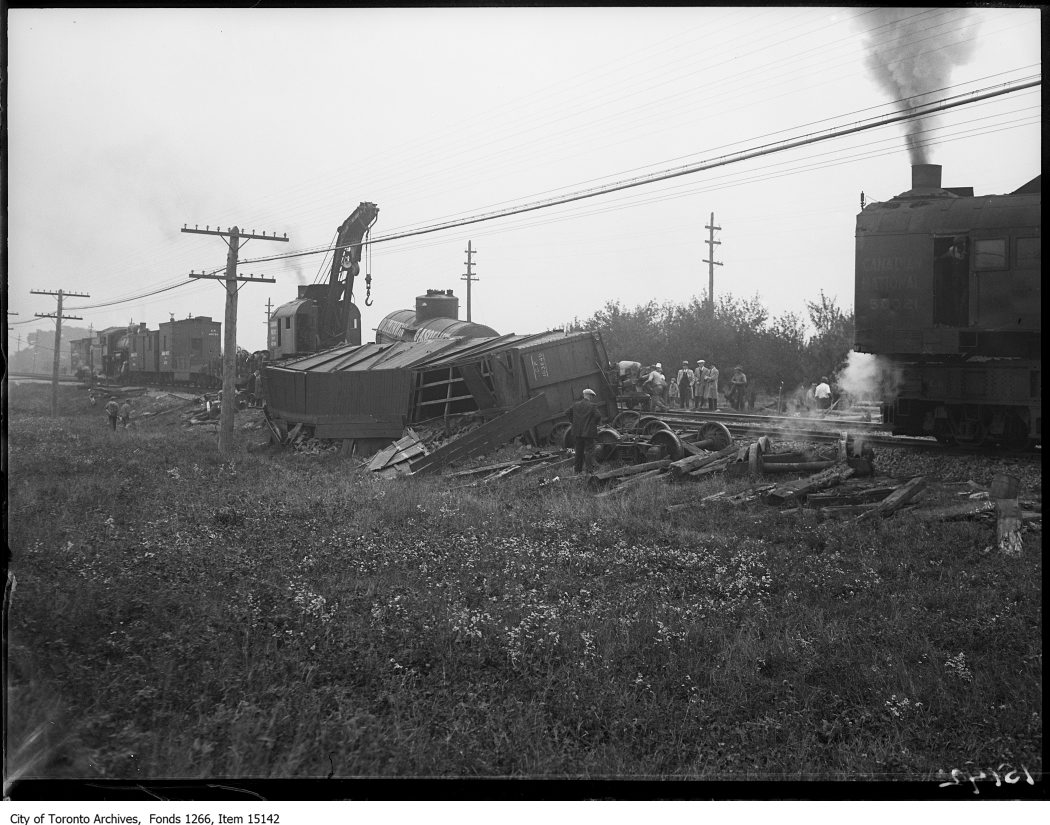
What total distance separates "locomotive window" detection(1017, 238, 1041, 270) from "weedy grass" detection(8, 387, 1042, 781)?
532 cm

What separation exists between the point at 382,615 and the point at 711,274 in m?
30.8

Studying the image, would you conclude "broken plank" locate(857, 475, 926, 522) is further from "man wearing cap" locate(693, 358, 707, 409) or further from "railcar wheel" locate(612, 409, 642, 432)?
"man wearing cap" locate(693, 358, 707, 409)

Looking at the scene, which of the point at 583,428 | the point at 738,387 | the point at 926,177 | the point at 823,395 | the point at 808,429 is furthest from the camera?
the point at 738,387

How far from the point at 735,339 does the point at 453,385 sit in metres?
11.8

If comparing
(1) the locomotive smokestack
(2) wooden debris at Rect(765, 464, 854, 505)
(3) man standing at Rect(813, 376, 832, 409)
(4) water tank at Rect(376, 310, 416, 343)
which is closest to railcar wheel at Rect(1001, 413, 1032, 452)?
(2) wooden debris at Rect(765, 464, 854, 505)

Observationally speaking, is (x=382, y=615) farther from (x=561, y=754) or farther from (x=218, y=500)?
(x=218, y=500)

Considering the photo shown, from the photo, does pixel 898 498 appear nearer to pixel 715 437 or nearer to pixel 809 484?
pixel 809 484

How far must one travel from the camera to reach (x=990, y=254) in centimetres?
1116

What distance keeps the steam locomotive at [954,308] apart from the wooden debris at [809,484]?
8.32 ft

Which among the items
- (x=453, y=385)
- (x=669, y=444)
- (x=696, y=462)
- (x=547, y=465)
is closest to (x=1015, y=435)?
(x=696, y=462)

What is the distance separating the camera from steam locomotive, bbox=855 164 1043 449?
437 inches

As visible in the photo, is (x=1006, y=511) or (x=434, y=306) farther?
(x=434, y=306)

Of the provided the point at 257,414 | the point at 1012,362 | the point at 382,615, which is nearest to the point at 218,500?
the point at 382,615

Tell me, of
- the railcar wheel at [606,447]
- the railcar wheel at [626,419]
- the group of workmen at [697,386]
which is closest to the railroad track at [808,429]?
the railcar wheel at [626,419]
